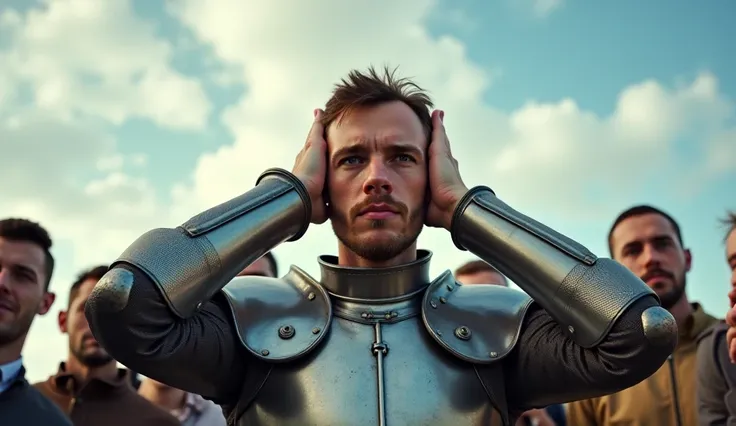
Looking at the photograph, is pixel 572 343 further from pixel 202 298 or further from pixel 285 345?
pixel 202 298

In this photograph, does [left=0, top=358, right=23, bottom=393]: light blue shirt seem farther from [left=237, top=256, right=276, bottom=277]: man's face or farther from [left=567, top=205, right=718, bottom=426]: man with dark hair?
[left=567, top=205, right=718, bottom=426]: man with dark hair

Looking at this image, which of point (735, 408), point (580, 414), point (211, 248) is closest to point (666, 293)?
point (580, 414)

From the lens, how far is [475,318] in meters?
3.25

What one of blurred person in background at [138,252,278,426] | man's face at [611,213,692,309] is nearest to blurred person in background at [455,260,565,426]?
man's face at [611,213,692,309]

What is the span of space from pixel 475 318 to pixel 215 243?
1.08 metres

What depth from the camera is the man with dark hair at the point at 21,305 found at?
4.35 meters

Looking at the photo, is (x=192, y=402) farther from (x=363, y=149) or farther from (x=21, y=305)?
(x=363, y=149)

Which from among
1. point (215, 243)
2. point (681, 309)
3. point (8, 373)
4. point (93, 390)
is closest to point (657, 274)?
point (681, 309)

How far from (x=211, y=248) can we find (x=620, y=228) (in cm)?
371

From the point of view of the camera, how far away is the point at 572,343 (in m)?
3.04

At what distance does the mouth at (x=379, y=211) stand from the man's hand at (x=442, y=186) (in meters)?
0.25

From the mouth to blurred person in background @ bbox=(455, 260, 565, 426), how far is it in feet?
7.41

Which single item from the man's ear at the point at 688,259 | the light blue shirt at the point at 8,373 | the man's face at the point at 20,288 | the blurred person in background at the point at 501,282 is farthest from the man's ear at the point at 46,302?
the man's ear at the point at 688,259

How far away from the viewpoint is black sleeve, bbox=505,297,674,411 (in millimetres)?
2842
